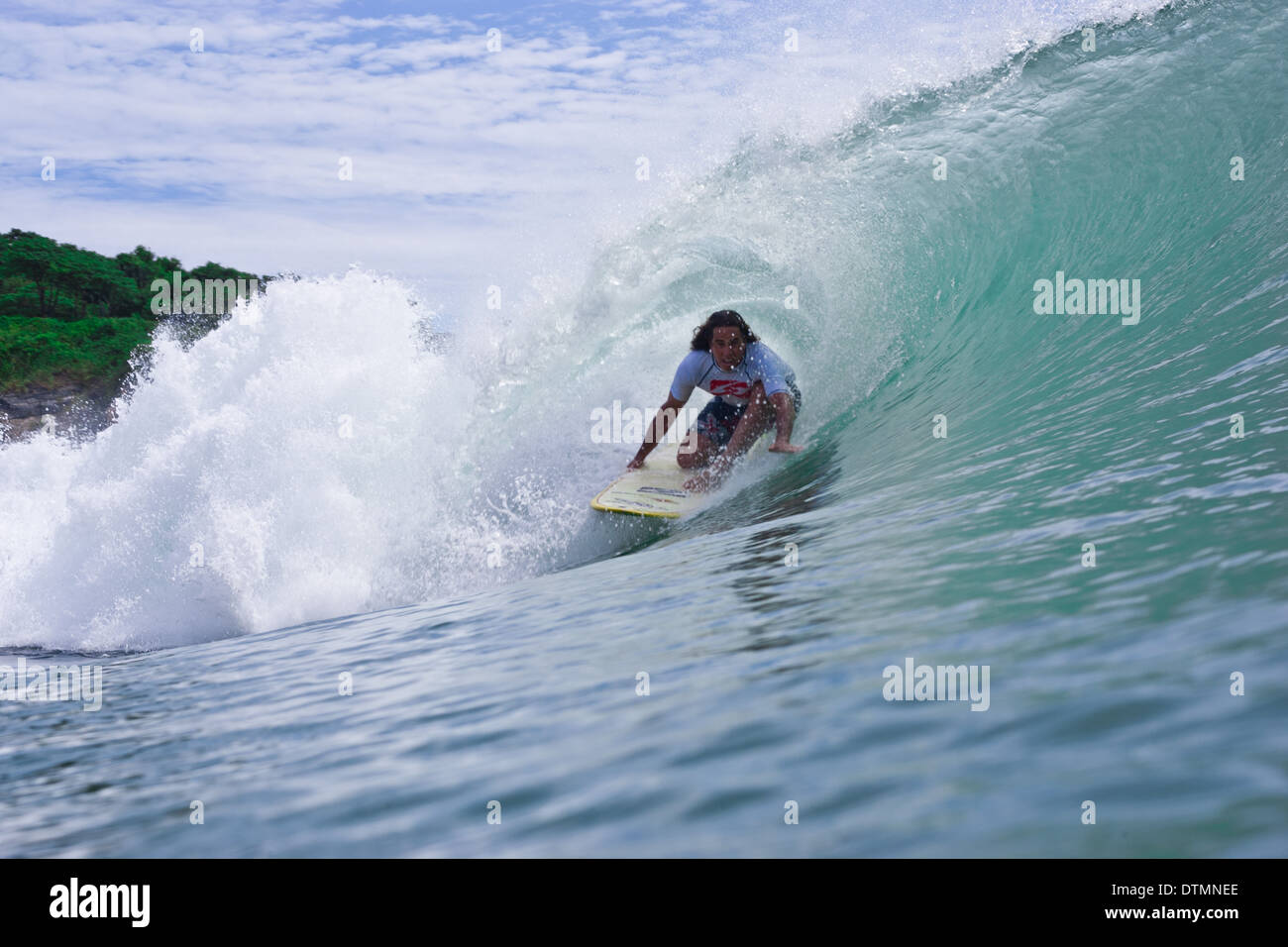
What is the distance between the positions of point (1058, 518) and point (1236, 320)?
3575 millimetres

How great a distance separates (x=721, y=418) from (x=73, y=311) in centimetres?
5978

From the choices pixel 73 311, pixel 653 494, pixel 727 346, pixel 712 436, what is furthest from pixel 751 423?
pixel 73 311

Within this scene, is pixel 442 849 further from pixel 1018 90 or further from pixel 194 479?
pixel 1018 90

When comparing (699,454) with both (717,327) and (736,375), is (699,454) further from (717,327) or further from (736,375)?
(717,327)

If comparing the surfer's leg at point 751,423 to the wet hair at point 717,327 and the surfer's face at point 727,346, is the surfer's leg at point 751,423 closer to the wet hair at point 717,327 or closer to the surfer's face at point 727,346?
the surfer's face at point 727,346

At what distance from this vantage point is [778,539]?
6.00 meters

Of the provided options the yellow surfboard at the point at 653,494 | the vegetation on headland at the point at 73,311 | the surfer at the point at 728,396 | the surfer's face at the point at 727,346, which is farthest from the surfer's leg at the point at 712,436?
the vegetation on headland at the point at 73,311

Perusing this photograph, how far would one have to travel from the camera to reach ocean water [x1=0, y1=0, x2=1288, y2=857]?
8.18 ft

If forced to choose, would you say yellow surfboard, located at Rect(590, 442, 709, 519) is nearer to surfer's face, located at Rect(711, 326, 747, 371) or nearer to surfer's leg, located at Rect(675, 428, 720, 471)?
surfer's leg, located at Rect(675, 428, 720, 471)
